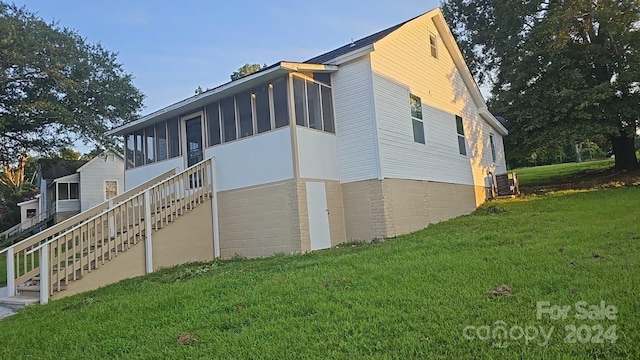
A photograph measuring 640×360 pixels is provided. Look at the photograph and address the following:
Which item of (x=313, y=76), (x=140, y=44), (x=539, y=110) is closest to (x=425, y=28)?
(x=313, y=76)

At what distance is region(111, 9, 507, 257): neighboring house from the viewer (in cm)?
1015

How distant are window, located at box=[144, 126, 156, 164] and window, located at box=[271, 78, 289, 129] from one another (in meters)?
5.48

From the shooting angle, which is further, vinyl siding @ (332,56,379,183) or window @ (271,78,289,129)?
vinyl siding @ (332,56,379,183)

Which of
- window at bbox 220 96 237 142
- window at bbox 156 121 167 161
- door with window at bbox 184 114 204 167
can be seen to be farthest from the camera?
Answer: window at bbox 156 121 167 161

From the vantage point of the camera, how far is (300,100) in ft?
34.2

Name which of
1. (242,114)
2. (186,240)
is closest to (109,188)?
(242,114)

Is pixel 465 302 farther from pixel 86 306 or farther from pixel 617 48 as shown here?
pixel 617 48

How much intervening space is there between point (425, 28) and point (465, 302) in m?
11.8

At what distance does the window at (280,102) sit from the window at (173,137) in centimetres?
409

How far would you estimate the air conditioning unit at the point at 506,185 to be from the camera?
18734 millimetres

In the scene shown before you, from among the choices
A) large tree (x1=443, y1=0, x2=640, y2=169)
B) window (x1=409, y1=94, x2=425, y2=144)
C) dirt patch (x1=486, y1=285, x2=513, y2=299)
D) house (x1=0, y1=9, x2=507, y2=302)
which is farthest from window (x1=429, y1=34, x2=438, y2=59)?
dirt patch (x1=486, y1=285, x2=513, y2=299)

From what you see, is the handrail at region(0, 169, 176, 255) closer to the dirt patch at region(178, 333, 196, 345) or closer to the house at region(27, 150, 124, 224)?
the dirt patch at region(178, 333, 196, 345)

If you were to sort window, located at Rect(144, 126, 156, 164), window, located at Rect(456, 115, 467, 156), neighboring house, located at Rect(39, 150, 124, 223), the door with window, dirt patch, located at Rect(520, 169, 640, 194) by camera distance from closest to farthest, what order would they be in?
the door with window
window, located at Rect(144, 126, 156, 164)
window, located at Rect(456, 115, 467, 156)
dirt patch, located at Rect(520, 169, 640, 194)
neighboring house, located at Rect(39, 150, 124, 223)

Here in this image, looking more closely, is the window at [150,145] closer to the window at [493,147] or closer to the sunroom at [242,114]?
the sunroom at [242,114]
